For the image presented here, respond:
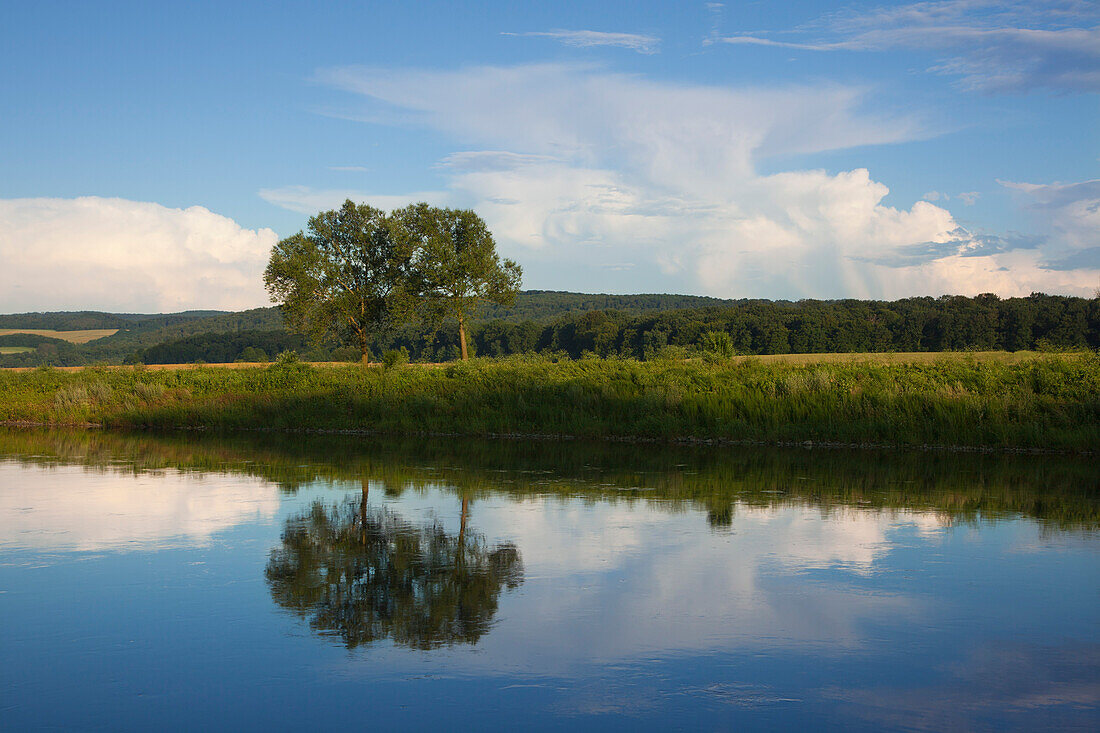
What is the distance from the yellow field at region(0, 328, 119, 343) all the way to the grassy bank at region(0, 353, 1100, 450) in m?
70.7

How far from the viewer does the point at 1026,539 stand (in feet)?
32.6

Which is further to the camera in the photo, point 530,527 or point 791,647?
point 530,527

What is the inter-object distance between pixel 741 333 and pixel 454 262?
2267cm

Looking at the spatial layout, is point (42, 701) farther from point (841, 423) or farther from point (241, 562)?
point (841, 423)

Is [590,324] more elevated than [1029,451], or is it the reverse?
[590,324]

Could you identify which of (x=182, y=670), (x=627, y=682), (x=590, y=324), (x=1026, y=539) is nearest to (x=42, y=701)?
(x=182, y=670)

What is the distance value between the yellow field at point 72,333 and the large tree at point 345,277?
187 feet

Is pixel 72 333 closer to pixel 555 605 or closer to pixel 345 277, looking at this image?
pixel 345 277

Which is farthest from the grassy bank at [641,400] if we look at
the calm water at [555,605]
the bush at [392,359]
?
the calm water at [555,605]

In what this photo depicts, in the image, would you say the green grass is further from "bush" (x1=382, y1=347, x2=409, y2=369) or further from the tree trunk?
the tree trunk

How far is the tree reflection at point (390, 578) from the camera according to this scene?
6.79 m

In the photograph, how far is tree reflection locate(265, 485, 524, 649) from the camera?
679 centimetres

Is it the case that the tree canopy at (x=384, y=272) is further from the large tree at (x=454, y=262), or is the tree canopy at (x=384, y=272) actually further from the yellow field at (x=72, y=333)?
the yellow field at (x=72, y=333)

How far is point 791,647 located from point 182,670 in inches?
163
